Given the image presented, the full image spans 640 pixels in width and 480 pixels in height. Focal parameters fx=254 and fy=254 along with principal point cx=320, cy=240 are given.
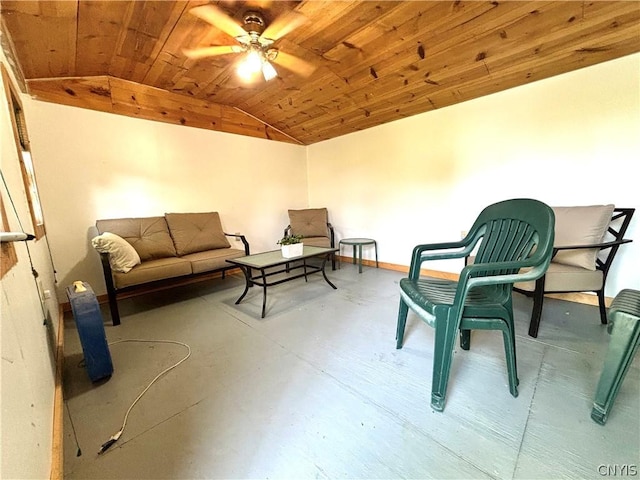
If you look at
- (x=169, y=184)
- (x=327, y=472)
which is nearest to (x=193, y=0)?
Answer: (x=169, y=184)

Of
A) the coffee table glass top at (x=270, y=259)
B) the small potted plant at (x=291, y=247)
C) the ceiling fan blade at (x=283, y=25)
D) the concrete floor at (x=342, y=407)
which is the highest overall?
the ceiling fan blade at (x=283, y=25)

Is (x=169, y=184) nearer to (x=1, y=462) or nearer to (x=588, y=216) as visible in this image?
(x=1, y=462)

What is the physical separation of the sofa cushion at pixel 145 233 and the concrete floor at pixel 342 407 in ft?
2.78

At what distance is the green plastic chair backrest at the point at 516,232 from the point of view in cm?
121

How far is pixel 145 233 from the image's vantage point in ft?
9.26

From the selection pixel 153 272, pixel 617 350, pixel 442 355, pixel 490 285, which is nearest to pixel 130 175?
pixel 153 272

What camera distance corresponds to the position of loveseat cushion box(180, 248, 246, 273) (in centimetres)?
268

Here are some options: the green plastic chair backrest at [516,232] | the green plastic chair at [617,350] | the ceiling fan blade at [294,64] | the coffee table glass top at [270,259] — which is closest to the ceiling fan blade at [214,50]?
the ceiling fan blade at [294,64]

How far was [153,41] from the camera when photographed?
210cm

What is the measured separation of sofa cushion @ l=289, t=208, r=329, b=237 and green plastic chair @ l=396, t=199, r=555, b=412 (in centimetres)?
255

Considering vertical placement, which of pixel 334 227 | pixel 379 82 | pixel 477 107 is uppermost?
pixel 379 82

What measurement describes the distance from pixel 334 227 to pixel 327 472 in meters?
3.79

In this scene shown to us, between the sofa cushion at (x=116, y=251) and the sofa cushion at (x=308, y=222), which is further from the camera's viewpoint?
the sofa cushion at (x=308, y=222)

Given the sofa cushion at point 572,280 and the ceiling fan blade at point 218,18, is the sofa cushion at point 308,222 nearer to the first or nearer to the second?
the ceiling fan blade at point 218,18
